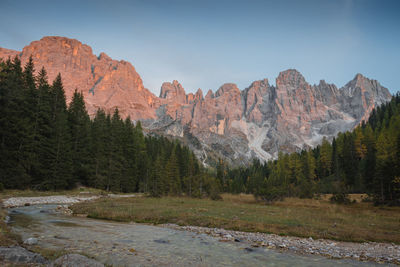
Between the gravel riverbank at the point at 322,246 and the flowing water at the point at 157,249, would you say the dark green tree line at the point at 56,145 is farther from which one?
the gravel riverbank at the point at 322,246

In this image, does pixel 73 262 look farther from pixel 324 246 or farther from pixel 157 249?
pixel 324 246

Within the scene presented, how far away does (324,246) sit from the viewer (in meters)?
14.6

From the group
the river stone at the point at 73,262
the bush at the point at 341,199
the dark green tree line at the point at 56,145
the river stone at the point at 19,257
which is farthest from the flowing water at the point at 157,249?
the bush at the point at 341,199

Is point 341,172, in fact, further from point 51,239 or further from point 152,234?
point 51,239

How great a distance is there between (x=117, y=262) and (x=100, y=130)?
5686cm

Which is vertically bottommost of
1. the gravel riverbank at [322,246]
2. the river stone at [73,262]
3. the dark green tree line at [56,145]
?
the gravel riverbank at [322,246]

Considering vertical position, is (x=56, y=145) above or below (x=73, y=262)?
above

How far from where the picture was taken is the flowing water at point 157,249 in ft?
35.8

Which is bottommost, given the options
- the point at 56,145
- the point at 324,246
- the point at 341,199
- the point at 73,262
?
the point at 341,199

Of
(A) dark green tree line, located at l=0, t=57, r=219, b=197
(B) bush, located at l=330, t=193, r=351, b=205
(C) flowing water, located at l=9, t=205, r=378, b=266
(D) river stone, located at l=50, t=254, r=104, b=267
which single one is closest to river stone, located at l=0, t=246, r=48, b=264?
(D) river stone, located at l=50, t=254, r=104, b=267

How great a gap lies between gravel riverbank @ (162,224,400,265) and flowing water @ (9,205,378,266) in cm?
96

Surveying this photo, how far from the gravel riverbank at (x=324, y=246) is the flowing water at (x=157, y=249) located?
3.15 ft

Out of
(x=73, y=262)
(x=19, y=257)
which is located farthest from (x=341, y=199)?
(x=19, y=257)

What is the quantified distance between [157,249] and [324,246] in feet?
34.0
